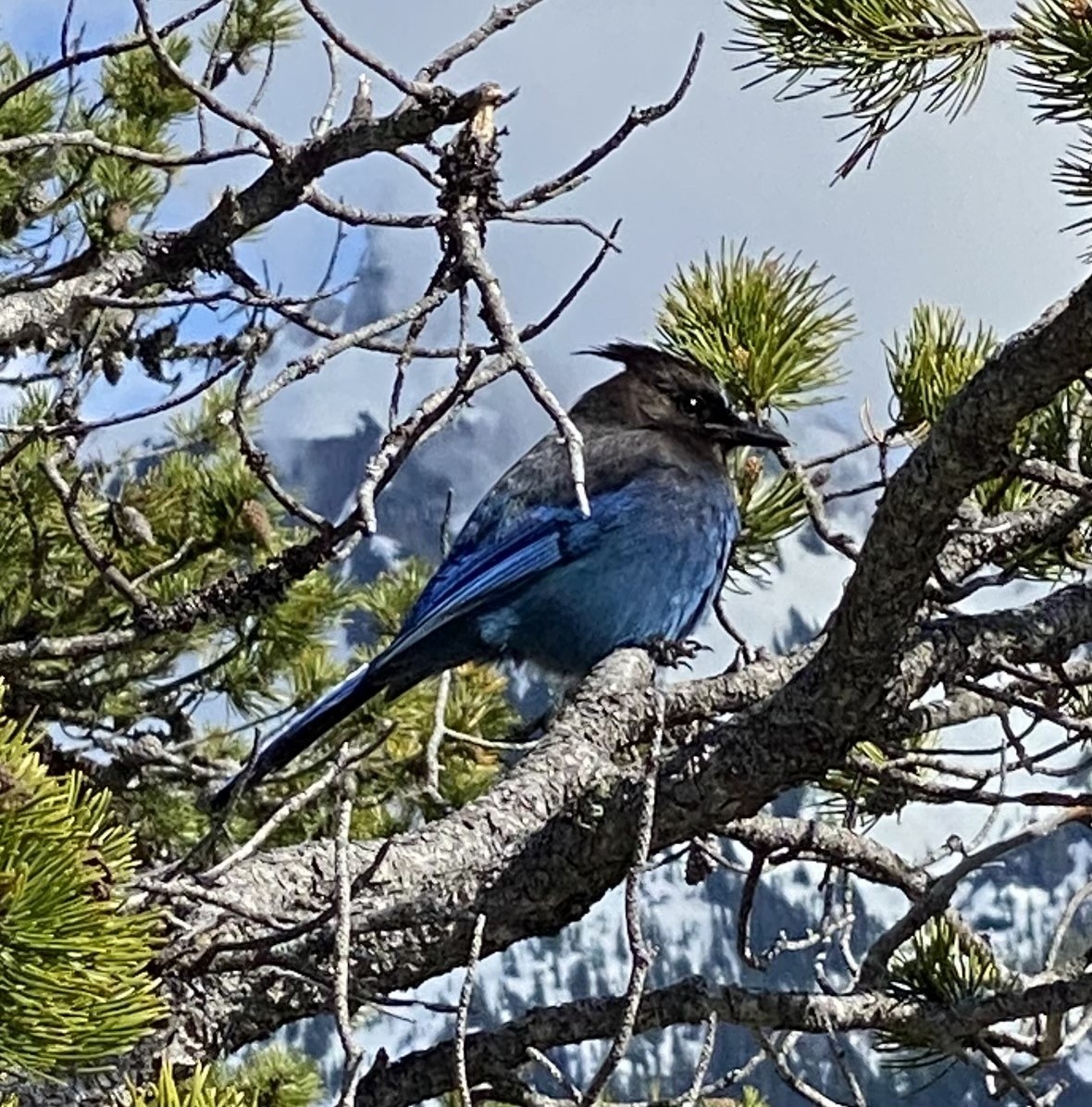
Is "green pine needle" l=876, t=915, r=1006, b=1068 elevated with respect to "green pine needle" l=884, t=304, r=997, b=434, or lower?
lower

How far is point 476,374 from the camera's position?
1.32m

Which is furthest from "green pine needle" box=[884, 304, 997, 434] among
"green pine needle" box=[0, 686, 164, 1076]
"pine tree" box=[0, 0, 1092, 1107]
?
"green pine needle" box=[0, 686, 164, 1076]

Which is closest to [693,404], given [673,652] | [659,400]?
[659,400]

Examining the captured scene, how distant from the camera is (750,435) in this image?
2.27 meters

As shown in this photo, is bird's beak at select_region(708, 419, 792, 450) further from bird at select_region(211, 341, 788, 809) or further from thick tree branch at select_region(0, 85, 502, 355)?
thick tree branch at select_region(0, 85, 502, 355)

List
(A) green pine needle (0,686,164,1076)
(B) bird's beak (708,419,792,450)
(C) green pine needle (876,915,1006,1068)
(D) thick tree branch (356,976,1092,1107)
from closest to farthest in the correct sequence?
(A) green pine needle (0,686,164,1076)
(D) thick tree branch (356,976,1092,1107)
(C) green pine needle (876,915,1006,1068)
(B) bird's beak (708,419,792,450)

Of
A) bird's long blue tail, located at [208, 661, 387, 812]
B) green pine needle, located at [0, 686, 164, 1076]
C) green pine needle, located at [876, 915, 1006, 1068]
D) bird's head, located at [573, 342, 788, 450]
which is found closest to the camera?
green pine needle, located at [0, 686, 164, 1076]

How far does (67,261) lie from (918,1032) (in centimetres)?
163

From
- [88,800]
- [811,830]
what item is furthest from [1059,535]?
[88,800]

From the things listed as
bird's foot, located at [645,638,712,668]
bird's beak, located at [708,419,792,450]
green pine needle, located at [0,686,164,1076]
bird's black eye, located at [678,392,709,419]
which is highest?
bird's black eye, located at [678,392,709,419]

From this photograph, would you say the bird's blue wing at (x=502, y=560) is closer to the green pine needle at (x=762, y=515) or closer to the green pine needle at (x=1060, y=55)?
the green pine needle at (x=762, y=515)

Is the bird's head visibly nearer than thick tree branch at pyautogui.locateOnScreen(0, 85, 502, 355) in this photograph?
No

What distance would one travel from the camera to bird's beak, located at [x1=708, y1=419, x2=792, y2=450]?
7.04ft

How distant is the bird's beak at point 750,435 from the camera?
2145 mm
